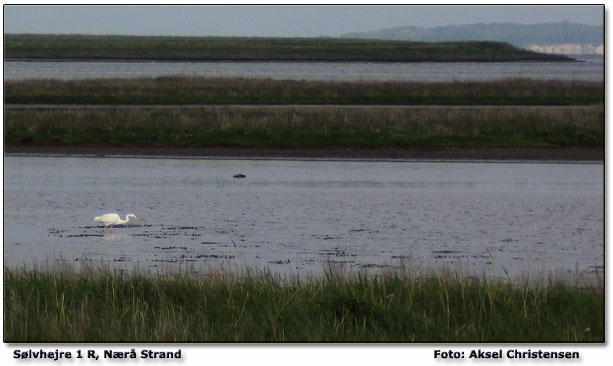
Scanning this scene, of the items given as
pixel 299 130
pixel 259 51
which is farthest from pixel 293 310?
pixel 259 51

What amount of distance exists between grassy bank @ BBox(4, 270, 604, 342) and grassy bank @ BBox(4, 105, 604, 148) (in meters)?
23.5

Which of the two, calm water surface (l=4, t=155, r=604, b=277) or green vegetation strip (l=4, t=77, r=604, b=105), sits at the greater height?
calm water surface (l=4, t=155, r=604, b=277)

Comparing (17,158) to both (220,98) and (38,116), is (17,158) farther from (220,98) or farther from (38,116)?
(220,98)

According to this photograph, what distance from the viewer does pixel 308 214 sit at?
806 inches

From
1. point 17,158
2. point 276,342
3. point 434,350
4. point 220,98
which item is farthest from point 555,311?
point 220,98

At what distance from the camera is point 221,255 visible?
15.5m

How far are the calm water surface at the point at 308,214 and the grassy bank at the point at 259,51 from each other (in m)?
97.9

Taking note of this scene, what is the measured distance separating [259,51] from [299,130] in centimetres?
10922

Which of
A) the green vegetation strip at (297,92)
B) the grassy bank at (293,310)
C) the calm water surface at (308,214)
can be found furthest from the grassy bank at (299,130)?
the grassy bank at (293,310)

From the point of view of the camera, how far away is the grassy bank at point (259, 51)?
433 feet

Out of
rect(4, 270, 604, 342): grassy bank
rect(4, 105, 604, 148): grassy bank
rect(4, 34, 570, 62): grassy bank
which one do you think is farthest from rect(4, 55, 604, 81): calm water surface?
rect(4, 270, 604, 342): grassy bank

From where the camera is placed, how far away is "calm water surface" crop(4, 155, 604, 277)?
1552cm

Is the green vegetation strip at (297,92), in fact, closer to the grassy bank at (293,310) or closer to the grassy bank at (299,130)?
the grassy bank at (299,130)

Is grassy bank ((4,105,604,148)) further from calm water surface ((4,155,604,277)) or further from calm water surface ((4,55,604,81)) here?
calm water surface ((4,55,604,81))
